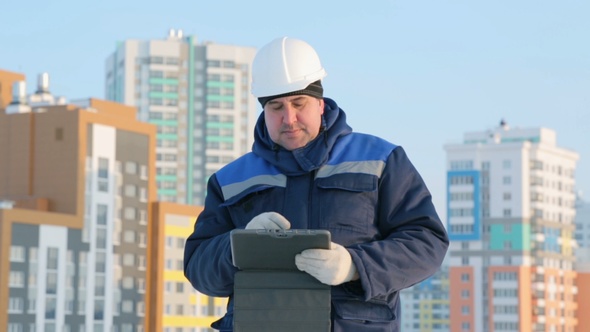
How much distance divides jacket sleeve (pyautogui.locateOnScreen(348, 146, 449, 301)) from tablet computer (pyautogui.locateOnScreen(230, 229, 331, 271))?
12 centimetres

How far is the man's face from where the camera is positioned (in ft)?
8.11

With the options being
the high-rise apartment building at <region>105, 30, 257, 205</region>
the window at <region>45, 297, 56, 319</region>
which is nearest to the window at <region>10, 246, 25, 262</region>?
the window at <region>45, 297, 56, 319</region>

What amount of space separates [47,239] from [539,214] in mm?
34417

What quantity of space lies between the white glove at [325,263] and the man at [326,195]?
12cm

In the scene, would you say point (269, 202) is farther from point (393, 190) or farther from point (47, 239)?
point (47, 239)

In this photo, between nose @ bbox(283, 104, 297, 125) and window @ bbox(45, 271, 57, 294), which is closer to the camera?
nose @ bbox(283, 104, 297, 125)

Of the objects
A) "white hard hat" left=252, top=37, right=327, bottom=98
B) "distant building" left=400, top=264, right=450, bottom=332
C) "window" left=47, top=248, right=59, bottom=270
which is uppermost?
"white hard hat" left=252, top=37, right=327, bottom=98

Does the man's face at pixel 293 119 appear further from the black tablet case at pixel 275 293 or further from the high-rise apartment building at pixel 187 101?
the high-rise apartment building at pixel 187 101

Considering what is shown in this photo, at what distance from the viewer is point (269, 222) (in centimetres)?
228

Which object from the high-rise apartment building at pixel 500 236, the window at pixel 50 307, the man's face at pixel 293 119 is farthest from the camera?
the high-rise apartment building at pixel 500 236

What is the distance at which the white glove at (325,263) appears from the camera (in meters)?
2.23

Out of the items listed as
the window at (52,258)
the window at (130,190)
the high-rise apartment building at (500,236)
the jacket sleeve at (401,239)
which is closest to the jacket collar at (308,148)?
the jacket sleeve at (401,239)

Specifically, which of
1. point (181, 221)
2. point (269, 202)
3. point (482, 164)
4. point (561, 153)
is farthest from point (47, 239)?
point (269, 202)

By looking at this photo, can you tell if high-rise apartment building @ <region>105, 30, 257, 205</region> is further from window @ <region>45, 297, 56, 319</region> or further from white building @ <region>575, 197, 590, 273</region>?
white building @ <region>575, 197, 590, 273</region>
